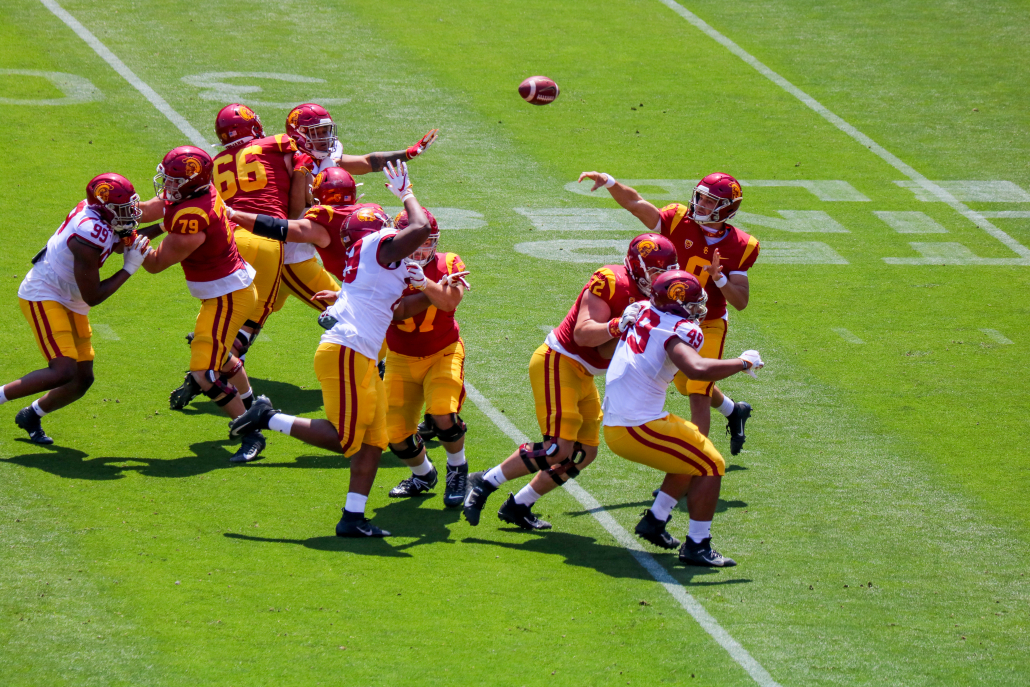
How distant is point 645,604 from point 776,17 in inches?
625

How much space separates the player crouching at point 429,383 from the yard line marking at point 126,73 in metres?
7.69

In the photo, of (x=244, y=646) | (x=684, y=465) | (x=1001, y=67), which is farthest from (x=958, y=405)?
(x=1001, y=67)

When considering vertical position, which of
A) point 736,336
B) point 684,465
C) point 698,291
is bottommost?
point 736,336

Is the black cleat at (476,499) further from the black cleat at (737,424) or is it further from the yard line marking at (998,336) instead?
the yard line marking at (998,336)

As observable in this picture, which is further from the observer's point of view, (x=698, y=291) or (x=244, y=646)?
(x=698, y=291)

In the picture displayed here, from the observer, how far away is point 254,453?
894 cm

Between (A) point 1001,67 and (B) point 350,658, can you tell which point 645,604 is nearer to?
(B) point 350,658

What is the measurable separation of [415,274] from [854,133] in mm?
11376

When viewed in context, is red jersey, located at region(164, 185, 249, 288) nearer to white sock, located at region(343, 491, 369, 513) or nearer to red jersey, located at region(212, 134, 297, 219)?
red jersey, located at region(212, 134, 297, 219)

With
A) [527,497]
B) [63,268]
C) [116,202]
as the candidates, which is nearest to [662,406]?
[527,497]

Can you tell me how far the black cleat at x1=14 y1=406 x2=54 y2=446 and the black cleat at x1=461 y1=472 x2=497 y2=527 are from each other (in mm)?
3054

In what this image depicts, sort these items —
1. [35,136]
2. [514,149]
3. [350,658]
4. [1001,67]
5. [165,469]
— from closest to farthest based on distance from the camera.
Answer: [350,658] < [165,469] < [35,136] < [514,149] < [1001,67]

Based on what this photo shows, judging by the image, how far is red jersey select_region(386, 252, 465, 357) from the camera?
827 cm

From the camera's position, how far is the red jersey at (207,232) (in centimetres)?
878
